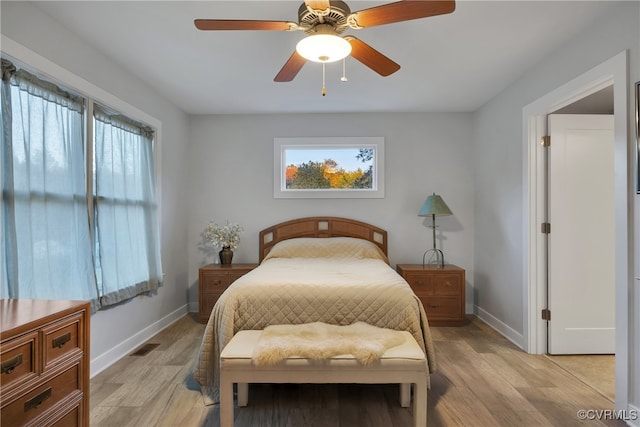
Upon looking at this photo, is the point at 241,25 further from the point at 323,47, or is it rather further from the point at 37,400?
the point at 37,400

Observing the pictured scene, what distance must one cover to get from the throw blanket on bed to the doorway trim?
1.35m

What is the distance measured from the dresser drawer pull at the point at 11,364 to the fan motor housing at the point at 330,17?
1911mm

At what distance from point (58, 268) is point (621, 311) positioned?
3542 millimetres

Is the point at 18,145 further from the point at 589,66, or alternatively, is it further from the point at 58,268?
the point at 589,66

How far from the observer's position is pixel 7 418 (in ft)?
4.33

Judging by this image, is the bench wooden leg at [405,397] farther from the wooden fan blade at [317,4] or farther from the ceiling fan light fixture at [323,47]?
the wooden fan blade at [317,4]

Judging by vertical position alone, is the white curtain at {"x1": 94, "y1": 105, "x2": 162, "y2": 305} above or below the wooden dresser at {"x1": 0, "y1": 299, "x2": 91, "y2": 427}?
above

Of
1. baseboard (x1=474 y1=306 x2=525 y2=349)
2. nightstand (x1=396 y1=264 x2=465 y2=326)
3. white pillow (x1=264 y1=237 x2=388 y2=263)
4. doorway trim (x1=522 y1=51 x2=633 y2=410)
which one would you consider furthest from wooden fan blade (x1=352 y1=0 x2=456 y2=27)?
baseboard (x1=474 y1=306 x2=525 y2=349)

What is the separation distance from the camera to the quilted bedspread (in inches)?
91.6

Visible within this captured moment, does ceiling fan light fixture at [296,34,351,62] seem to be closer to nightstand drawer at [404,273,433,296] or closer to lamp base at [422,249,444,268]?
nightstand drawer at [404,273,433,296]

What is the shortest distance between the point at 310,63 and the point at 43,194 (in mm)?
2198

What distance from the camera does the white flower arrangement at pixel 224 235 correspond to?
4336mm

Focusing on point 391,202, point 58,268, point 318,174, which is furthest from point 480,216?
point 58,268

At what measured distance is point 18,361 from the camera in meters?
1.36
